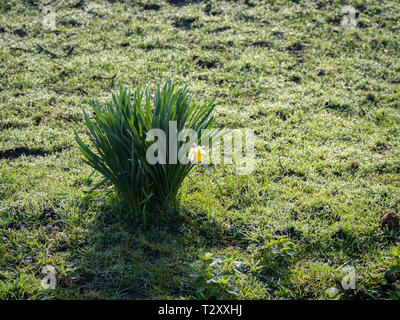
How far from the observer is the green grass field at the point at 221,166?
2.90 metres

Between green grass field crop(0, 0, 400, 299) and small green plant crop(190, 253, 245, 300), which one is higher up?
green grass field crop(0, 0, 400, 299)

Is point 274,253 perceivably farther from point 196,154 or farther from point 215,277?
point 196,154

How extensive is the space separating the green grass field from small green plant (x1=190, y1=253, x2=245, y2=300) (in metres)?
0.01

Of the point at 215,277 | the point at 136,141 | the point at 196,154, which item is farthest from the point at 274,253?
the point at 136,141

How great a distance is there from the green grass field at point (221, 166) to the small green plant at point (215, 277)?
0.01 m

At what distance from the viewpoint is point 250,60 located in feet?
19.5

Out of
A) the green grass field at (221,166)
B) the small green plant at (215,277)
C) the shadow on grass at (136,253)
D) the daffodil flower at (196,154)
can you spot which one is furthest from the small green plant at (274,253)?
the daffodil flower at (196,154)

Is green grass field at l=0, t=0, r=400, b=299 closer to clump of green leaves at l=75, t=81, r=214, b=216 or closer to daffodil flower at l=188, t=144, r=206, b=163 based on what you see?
clump of green leaves at l=75, t=81, r=214, b=216

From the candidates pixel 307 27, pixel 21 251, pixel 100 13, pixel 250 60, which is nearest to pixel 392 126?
pixel 250 60

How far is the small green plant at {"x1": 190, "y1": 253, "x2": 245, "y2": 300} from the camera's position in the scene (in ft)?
8.66

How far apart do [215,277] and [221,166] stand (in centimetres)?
160

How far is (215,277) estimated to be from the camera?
2.68 meters

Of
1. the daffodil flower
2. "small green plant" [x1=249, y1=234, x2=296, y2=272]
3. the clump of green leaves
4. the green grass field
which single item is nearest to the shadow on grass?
the green grass field
